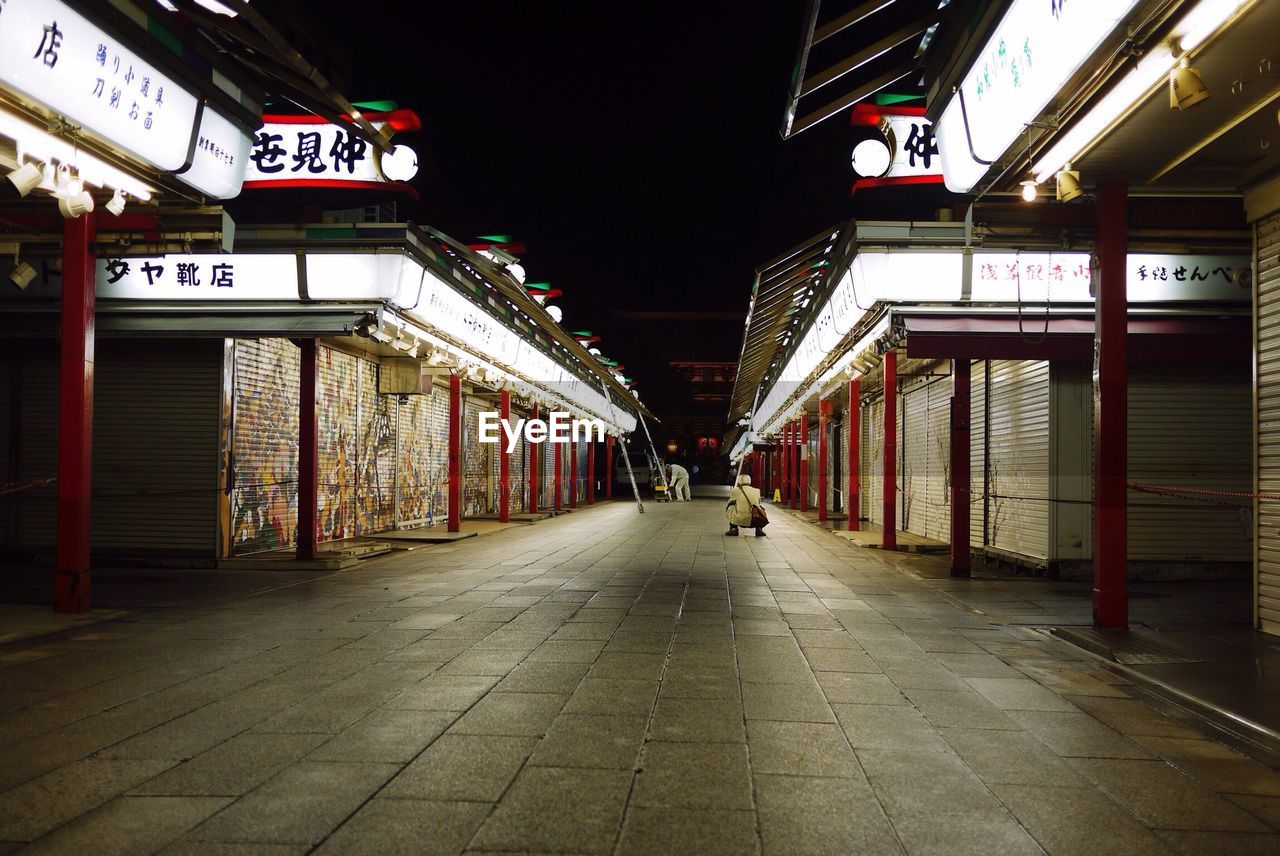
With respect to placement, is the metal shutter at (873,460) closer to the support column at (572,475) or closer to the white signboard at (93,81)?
the support column at (572,475)

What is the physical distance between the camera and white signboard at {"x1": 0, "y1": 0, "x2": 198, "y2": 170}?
19.1 ft

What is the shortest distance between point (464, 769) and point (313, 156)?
1123 cm

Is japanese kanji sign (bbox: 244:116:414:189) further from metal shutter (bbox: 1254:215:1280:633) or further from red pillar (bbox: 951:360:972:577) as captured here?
metal shutter (bbox: 1254:215:1280:633)

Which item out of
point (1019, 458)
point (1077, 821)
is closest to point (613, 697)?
point (1077, 821)

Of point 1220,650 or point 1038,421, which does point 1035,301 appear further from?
point 1220,650

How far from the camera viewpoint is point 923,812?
4094 mm

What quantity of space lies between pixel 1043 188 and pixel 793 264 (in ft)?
23.7

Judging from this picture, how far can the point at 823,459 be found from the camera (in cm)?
3238

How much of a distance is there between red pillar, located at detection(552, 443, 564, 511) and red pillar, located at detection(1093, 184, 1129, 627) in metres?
28.8

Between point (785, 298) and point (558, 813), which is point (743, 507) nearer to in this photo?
point (785, 298)

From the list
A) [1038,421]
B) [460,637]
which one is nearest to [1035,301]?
[1038,421]

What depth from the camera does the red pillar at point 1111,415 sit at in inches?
336

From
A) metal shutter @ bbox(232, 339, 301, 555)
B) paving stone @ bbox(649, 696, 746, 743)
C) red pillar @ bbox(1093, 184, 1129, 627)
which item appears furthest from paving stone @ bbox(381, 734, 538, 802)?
metal shutter @ bbox(232, 339, 301, 555)

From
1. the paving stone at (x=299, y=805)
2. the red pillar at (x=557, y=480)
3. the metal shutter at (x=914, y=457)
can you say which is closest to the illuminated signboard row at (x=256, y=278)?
the paving stone at (x=299, y=805)
